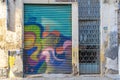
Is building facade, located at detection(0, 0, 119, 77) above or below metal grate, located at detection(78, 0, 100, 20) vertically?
below

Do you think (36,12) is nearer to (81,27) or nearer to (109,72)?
(81,27)

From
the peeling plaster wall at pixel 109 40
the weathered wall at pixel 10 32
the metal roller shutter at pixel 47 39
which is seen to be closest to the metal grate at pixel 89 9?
the peeling plaster wall at pixel 109 40

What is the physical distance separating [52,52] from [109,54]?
2.26 m

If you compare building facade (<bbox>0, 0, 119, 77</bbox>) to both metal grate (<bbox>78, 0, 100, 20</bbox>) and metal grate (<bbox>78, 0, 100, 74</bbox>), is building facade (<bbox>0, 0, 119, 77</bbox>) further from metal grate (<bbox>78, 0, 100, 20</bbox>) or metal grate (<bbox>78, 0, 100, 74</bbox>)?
metal grate (<bbox>78, 0, 100, 20</bbox>)

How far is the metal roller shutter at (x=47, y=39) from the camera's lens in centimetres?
1393

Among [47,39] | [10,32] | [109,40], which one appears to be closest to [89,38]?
[109,40]

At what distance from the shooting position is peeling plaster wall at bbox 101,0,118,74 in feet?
45.7

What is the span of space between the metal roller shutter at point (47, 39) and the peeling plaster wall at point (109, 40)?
1.31 meters

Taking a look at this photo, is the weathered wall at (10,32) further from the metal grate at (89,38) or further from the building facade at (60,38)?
the metal grate at (89,38)

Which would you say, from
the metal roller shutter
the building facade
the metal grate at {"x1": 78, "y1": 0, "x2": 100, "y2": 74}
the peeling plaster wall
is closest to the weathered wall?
the building facade

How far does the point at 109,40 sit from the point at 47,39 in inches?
96.6

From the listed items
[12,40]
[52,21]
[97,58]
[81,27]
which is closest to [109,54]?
[97,58]

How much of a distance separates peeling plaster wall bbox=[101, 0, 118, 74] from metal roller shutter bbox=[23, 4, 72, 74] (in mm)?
1306

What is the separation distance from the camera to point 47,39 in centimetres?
1396
